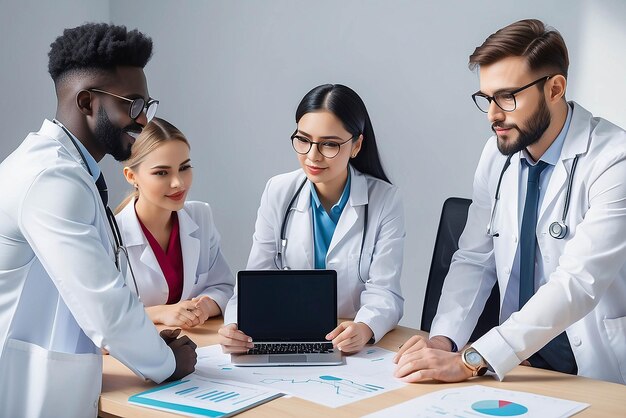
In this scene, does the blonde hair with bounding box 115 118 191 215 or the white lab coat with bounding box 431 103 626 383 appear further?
the blonde hair with bounding box 115 118 191 215

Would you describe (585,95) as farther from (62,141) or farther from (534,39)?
(62,141)

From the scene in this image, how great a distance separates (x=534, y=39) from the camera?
1.99 m

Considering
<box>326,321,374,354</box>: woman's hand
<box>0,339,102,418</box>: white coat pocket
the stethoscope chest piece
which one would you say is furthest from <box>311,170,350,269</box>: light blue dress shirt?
<box>0,339,102,418</box>: white coat pocket

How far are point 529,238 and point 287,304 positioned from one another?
26.0 inches

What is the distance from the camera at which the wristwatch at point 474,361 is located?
1.77 m

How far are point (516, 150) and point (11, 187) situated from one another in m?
1.21

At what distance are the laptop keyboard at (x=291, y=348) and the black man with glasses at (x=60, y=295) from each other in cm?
26

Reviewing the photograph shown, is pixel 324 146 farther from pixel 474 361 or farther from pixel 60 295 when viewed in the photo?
pixel 60 295

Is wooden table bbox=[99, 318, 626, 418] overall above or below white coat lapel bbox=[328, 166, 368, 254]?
below

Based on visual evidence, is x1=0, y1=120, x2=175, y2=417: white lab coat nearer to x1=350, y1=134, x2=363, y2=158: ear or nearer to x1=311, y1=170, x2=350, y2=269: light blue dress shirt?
x1=311, y1=170, x2=350, y2=269: light blue dress shirt

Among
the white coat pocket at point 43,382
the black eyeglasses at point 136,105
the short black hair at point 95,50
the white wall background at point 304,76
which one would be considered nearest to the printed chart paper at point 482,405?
the white coat pocket at point 43,382

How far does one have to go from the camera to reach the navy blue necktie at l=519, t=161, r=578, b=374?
205cm

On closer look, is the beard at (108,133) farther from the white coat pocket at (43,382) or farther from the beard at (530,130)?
the beard at (530,130)

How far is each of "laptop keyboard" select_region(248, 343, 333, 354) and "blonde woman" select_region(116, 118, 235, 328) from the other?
410 mm
